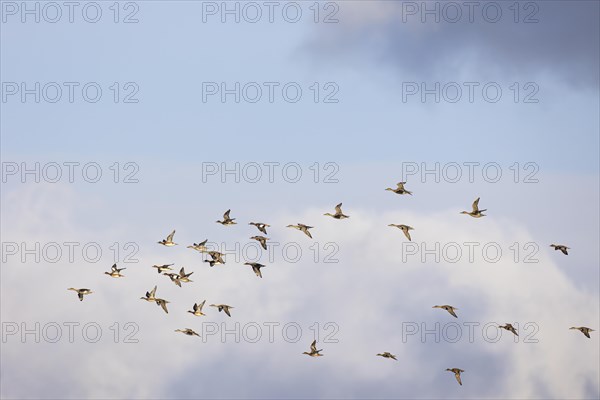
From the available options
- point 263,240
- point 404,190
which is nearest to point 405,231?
point 404,190

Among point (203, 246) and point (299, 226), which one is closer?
point (299, 226)

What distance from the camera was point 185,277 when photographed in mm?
153250

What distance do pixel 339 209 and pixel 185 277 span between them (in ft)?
65.8

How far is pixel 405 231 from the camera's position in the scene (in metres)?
145

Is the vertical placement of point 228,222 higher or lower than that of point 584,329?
higher

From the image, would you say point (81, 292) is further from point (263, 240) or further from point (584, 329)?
A: point (584, 329)

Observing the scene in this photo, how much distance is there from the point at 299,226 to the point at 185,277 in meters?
16.3

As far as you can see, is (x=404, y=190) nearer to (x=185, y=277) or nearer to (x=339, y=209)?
(x=339, y=209)

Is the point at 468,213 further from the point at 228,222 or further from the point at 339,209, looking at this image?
the point at 228,222

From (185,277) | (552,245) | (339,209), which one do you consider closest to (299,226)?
(339,209)

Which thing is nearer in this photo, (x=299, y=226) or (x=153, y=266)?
(x=299, y=226)

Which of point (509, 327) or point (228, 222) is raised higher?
point (228, 222)

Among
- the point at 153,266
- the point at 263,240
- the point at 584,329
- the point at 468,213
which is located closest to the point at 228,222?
the point at 263,240

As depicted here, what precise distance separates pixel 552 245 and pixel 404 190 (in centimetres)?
1678
